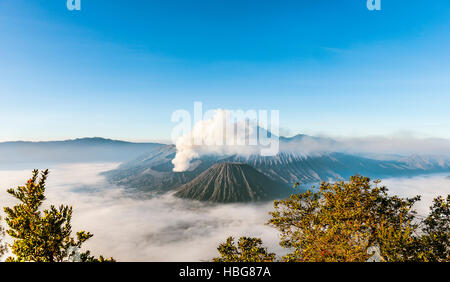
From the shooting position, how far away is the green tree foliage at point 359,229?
41.2ft

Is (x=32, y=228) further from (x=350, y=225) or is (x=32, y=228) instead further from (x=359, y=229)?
(x=359, y=229)

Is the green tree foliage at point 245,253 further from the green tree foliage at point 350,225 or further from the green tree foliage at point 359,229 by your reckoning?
the green tree foliage at point 350,225

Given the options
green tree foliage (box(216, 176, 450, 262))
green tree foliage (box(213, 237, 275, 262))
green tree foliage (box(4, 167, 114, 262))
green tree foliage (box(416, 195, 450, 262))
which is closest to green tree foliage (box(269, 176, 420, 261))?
green tree foliage (box(216, 176, 450, 262))

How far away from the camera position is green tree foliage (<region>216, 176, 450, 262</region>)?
1257 cm

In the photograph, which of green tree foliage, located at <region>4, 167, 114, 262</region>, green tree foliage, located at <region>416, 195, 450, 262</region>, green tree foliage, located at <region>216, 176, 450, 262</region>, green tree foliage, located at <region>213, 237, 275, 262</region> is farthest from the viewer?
green tree foliage, located at <region>213, 237, 275, 262</region>

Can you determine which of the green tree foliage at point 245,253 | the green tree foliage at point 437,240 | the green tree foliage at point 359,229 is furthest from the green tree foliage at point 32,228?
the green tree foliage at point 437,240

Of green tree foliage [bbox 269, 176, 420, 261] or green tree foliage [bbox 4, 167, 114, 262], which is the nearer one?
green tree foliage [bbox 4, 167, 114, 262]

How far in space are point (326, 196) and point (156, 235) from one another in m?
215

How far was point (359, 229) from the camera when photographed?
14836 mm

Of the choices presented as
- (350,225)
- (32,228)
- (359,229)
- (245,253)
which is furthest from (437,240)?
(32,228)

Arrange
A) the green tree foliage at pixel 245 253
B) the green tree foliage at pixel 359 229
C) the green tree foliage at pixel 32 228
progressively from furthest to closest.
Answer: the green tree foliage at pixel 245 253, the green tree foliage at pixel 359 229, the green tree foliage at pixel 32 228

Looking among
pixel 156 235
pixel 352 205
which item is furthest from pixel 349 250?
pixel 156 235

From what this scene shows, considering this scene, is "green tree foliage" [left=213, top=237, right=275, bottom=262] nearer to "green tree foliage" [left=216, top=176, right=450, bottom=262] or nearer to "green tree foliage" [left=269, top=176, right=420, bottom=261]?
"green tree foliage" [left=216, top=176, right=450, bottom=262]
